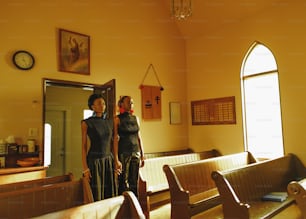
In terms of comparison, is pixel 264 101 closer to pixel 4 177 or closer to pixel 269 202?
pixel 269 202

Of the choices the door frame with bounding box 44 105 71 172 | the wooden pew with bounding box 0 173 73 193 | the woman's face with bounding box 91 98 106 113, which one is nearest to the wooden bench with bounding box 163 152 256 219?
the woman's face with bounding box 91 98 106 113

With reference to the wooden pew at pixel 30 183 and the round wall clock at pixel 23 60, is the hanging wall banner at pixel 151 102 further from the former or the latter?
the wooden pew at pixel 30 183

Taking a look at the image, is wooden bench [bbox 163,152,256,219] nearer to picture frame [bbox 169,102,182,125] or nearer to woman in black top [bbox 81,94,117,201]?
woman in black top [bbox 81,94,117,201]

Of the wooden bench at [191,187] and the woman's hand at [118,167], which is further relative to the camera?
the wooden bench at [191,187]

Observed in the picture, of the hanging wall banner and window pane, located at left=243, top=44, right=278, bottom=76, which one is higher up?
window pane, located at left=243, top=44, right=278, bottom=76

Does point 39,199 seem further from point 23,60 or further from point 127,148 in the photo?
point 23,60

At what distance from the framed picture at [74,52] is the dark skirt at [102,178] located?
1875 mm

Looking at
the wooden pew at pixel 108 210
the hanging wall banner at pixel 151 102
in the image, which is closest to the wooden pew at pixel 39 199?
the wooden pew at pixel 108 210

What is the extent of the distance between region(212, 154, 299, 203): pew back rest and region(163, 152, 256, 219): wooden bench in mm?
465

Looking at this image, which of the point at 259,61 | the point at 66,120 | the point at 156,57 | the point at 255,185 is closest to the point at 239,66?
the point at 259,61

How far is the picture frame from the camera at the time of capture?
510 centimetres

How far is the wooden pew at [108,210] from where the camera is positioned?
1242mm

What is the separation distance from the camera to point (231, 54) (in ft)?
15.4

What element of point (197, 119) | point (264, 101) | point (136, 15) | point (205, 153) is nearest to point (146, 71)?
point (136, 15)
